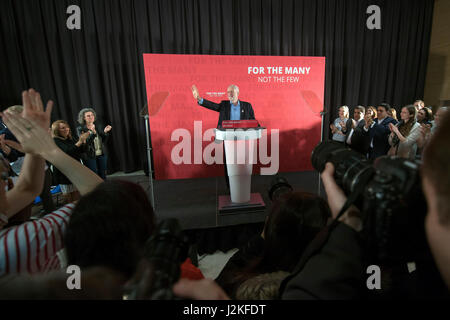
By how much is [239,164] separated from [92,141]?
1687 millimetres

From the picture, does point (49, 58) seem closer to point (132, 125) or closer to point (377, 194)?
point (132, 125)

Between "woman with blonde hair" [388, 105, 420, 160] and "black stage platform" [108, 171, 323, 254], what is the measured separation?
1075 millimetres

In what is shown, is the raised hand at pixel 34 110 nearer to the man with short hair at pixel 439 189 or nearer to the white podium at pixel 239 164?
the man with short hair at pixel 439 189

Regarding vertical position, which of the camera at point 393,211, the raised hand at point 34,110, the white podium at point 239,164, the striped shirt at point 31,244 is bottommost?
the white podium at point 239,164

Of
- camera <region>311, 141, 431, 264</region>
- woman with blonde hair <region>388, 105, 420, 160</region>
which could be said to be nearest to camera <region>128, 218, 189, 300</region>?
camera <region>311, 141, 431, 264</region>

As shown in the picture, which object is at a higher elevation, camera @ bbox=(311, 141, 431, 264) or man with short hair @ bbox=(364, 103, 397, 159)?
camera @ bbox=(311, 141, 431, 264)

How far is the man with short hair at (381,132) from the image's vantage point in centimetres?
288

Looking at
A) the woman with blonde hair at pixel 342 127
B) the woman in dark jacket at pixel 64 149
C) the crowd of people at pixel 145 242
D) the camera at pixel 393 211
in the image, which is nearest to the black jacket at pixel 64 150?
the woman in dark jacket at pixel 64 149

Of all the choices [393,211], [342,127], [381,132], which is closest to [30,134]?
[393,211]

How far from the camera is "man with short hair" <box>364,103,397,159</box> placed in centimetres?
288

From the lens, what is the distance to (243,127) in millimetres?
2109

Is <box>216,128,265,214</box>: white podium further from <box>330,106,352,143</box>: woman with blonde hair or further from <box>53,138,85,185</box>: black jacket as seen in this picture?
<box>330,106,352,143</box>: woman with blonde hair

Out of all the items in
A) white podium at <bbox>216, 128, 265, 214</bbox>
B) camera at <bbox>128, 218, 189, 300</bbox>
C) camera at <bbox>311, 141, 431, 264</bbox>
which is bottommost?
white podium at <bbox>216, 128, 265, 214</bbox>

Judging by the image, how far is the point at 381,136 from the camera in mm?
2889
